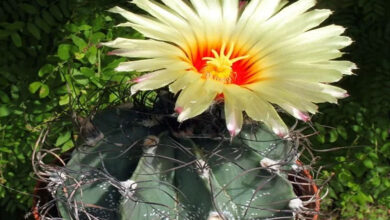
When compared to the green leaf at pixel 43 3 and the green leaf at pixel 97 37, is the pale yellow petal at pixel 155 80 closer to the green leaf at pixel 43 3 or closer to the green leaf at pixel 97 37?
the green leaf at pixel 97 37

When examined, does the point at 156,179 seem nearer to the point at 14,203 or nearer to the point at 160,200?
the point at 160,200

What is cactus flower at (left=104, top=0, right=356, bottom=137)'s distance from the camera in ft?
1.94

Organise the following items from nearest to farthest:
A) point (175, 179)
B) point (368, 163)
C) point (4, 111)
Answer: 1. point (175, 179)
2. point (4, 111)
3. point (368, 163)

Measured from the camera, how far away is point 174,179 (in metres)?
0.69

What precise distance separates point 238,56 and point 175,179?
162mm

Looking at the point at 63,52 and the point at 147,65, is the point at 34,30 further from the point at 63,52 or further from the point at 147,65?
the point at 147,65

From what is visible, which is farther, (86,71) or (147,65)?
(86,71)

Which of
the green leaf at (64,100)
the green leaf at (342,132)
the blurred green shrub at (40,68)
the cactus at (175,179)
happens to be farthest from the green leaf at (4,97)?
the green leaf at (342,132)

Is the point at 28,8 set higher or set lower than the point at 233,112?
higher

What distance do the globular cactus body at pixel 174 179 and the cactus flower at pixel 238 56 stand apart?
72mm

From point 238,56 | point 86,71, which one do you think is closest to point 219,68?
point 238,56

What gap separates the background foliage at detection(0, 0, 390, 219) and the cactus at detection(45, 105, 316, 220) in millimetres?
140

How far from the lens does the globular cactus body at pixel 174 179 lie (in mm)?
654

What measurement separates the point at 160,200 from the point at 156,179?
0.02 meters
